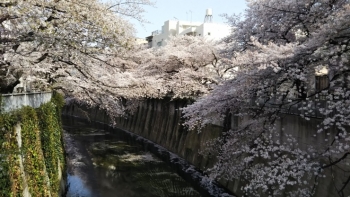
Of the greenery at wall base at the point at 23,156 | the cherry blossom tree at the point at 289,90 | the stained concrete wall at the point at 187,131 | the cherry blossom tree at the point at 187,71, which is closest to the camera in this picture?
the greenery at wall base at the point at 23,156

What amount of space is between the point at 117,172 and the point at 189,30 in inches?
1040

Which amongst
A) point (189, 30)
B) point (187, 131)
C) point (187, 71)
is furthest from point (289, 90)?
point (189, 30)

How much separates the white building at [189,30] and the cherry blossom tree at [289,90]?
73.7 ft

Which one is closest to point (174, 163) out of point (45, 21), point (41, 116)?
point (41, 116)

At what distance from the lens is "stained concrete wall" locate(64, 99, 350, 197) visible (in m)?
10.8

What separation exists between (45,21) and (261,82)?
7022 millimetres

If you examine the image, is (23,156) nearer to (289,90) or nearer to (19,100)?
(19,100)

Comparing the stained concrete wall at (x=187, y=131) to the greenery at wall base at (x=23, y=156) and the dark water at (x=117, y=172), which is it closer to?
the dark water at (x=117, y=172)

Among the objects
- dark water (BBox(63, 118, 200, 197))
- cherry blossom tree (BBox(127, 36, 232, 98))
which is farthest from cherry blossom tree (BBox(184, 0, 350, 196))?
cherry blossom tree (BBox(127, 36, 232, 98))

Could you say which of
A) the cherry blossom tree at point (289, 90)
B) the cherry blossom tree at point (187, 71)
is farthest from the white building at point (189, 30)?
the cherry blossom tree at point (289, 90)

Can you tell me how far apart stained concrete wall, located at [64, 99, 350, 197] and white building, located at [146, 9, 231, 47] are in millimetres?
11248

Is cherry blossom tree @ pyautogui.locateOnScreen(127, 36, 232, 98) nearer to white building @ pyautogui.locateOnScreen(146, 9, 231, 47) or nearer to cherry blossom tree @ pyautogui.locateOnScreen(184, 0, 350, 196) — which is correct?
cherry blossom tree @ pyautogui.locateOnScreen(184, 0, 350, 196)

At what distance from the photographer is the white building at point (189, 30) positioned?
128ft

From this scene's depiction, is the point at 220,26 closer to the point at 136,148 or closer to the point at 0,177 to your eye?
the point at 136,148
